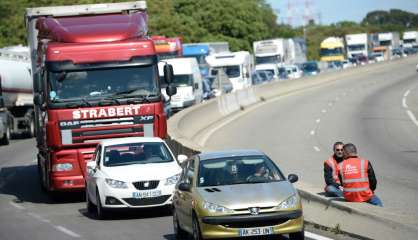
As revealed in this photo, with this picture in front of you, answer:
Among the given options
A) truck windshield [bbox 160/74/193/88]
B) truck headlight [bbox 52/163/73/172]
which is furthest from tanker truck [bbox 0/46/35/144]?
truck headlight [bbox 52/163/73/172]

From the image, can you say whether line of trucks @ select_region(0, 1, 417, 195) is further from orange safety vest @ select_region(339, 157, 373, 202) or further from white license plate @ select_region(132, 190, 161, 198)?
orange safety vest @ select_region(339, 157, 373, 202)

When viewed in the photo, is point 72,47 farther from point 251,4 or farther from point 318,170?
point 251,4

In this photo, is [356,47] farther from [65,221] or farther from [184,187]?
[184,187]

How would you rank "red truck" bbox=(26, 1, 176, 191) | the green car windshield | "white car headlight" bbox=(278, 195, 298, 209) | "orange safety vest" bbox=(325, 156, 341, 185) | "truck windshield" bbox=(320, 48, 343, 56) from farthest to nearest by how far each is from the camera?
1. "truck windshield" bbox=(320, 48, 343, 56)
2. "red truck" bbox=(26, 1, 176, 191)
3. "orange safety vest" bbox=(325, 156, 341, 185)
4. the green car windshield
5. "white car headlight" bbox=(278, 195, 298, 209)

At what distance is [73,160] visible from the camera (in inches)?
877

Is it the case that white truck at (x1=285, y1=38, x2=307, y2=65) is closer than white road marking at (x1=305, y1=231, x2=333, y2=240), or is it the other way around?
white road marking at (x1=305, y1=231, x2=333, y2=240)

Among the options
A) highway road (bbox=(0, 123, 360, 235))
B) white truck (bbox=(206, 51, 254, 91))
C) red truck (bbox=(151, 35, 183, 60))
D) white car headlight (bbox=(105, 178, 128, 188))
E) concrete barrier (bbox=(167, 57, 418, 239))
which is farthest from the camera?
white truck (bbox=(206, 51, 254, 91))

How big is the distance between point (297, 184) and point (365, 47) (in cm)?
10763

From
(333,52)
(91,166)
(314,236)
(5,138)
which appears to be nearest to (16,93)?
(5,138)

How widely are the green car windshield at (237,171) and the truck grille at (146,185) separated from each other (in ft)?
13.3

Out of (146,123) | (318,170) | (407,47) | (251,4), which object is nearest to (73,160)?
(146,123)

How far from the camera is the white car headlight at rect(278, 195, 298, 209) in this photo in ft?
44.9

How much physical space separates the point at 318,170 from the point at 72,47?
8.22 m

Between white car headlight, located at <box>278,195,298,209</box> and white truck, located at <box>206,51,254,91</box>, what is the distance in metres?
53.0
